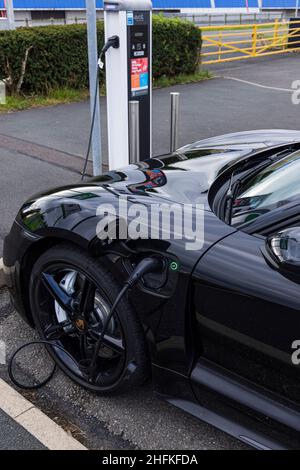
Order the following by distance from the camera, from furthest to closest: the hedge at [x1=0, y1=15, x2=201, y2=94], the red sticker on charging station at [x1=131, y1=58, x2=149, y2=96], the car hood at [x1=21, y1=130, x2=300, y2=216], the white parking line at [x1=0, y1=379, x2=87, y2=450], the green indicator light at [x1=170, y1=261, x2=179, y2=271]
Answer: the hedge at [x1=0, y1=15, x2=201, y2=94]
the red sticker on charging station at [x1=131, y1=58, x2=149, y2=96]
the car hood at [x1=21, y1=130, x2=300, y2=216]
the white parking line at [x1=0, y1=379, x2=87, y2=450]
the green indicator light at [x1=170, y1=261, x2=179, y2=271]

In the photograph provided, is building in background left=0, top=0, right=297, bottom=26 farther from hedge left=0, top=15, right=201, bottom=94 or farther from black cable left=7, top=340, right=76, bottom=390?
black cable left=7, top=340, right=76, bottom=390

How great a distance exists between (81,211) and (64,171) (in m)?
3.49

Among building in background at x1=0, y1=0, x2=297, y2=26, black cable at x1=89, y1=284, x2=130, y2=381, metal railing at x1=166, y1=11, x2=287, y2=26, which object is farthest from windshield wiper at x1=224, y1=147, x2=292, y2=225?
metal railing at x1=166, y1=11, x2=287, y2=26

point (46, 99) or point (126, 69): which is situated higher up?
point (126, 69)

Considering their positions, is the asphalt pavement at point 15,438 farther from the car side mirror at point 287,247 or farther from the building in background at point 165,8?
the building in background at point 165,8

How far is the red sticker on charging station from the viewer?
461 cm

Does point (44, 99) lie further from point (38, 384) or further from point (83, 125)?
point (38, 384)

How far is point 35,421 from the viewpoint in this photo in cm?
228

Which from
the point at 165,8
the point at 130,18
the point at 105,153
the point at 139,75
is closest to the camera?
the point at 130,18

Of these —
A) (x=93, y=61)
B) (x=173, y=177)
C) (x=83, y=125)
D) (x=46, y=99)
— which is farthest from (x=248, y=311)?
(x=46, y=99)

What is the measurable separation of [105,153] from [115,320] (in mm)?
4664

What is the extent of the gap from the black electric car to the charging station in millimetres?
2038

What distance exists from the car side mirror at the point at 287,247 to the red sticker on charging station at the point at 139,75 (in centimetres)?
319

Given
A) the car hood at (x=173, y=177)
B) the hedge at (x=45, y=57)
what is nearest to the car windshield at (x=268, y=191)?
the car hood at (x=173, y=177)
